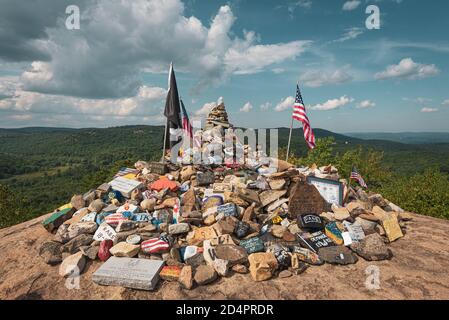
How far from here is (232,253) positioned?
19.5 ft

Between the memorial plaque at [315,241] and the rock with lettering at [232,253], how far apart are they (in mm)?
1815

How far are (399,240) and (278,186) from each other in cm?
393

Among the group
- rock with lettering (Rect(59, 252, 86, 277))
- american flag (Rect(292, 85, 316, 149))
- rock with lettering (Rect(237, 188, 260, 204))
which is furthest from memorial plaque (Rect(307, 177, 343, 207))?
rock with lettering (Rect(59, 252, 86, 277))

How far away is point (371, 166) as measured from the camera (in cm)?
3559

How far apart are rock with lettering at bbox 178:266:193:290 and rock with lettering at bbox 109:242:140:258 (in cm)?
142

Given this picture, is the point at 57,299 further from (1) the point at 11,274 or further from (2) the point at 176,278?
(2) the point at 176,278

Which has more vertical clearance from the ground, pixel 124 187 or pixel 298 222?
pixel 124 187

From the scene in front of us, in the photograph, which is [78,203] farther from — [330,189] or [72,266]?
[330,189]

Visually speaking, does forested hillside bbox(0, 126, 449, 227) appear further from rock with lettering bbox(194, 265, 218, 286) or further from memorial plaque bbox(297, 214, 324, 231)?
rock with lettering bbox(194, 265, 218, 286)

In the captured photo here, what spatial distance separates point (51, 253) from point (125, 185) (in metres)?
3.38

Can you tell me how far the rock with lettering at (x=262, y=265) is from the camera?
5.48m

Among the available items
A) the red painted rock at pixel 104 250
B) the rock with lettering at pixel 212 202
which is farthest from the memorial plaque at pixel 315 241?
the red painted rock at pixel 104 250

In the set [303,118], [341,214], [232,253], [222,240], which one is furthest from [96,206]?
[303,118]
